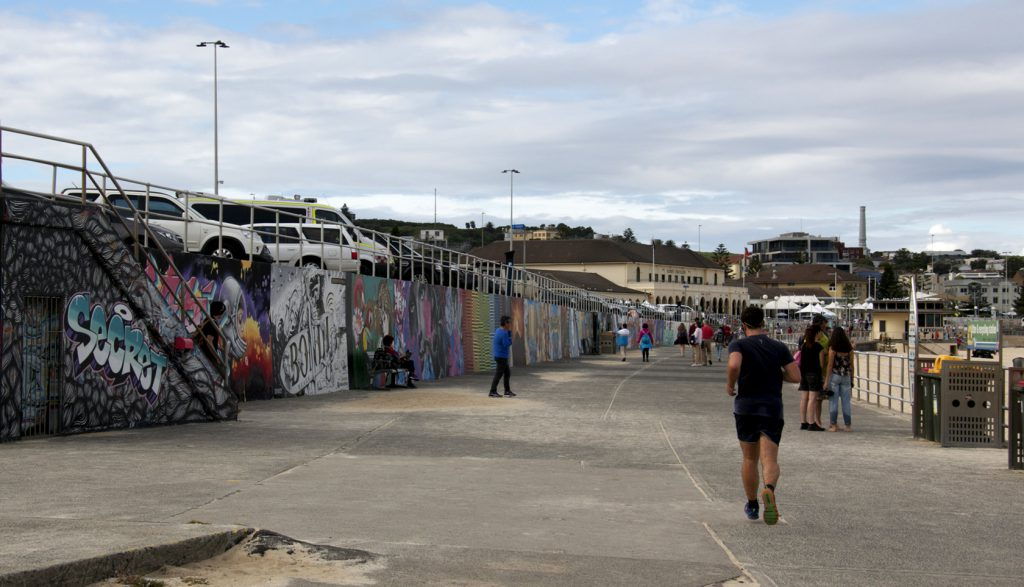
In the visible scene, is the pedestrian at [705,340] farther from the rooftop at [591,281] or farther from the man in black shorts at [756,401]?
the rooftop at [591,281]

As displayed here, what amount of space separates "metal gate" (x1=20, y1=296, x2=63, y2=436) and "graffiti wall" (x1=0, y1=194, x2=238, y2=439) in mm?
12

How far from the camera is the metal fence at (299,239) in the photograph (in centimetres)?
1549

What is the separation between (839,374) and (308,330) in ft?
35.1

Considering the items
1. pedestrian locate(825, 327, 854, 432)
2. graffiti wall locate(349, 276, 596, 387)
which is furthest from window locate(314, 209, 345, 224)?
pedestrian locate(825, 327, 854, 432)

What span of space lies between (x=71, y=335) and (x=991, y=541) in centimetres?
1092

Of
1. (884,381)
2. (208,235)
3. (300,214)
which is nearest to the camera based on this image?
(208,235)

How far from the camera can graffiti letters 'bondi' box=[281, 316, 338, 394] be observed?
2181 centimetres

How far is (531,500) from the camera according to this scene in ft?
33.0

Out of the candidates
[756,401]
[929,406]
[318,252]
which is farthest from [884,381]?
[756,401]

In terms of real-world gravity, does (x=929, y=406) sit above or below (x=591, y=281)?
below

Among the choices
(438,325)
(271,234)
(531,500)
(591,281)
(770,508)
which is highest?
(591,281)

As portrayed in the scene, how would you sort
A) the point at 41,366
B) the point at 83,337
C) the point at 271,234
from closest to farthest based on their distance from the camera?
the point at 41,366
the point at 83,337
the point at 271,234

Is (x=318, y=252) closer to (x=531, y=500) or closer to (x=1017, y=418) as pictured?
(x=531, y=500)

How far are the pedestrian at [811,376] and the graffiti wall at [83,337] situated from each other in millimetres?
8819
